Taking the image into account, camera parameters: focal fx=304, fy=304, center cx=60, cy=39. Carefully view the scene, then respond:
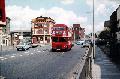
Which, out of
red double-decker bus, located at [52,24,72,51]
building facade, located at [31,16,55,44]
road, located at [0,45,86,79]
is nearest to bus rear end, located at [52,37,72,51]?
red double-decker bus, located at [52,24,72,51]

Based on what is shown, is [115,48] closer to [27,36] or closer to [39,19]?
[39,19]

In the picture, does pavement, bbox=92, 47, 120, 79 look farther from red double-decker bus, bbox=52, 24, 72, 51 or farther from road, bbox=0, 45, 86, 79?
red double-decker bus, bbox=52, 24, 72, 51

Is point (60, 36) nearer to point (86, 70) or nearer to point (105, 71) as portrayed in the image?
point (105, 71)

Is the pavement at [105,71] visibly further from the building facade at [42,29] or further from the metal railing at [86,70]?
the building facade at [42,29]

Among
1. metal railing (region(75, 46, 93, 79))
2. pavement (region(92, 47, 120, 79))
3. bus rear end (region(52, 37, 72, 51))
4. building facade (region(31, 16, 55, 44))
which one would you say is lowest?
pavement (region(92, 47, 120, 79))

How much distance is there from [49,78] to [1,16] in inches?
217

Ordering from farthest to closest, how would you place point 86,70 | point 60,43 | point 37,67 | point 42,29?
1. point 42,29
2. point 60,43
3. point 37,67
4. point 86,70

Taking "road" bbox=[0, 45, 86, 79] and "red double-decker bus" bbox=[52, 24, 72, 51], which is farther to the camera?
"red double-decker bus" bbox=[52, 24, 72, 51]

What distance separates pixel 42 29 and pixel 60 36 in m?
80.0

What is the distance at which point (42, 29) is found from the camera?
127 metres

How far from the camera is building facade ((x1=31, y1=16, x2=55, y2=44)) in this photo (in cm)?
12556

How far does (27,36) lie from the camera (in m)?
142

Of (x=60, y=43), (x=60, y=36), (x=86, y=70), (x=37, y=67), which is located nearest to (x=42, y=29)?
(x=60, y=43)

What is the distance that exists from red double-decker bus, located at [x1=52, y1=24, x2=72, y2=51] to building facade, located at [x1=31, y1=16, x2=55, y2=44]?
7456 centimetres
